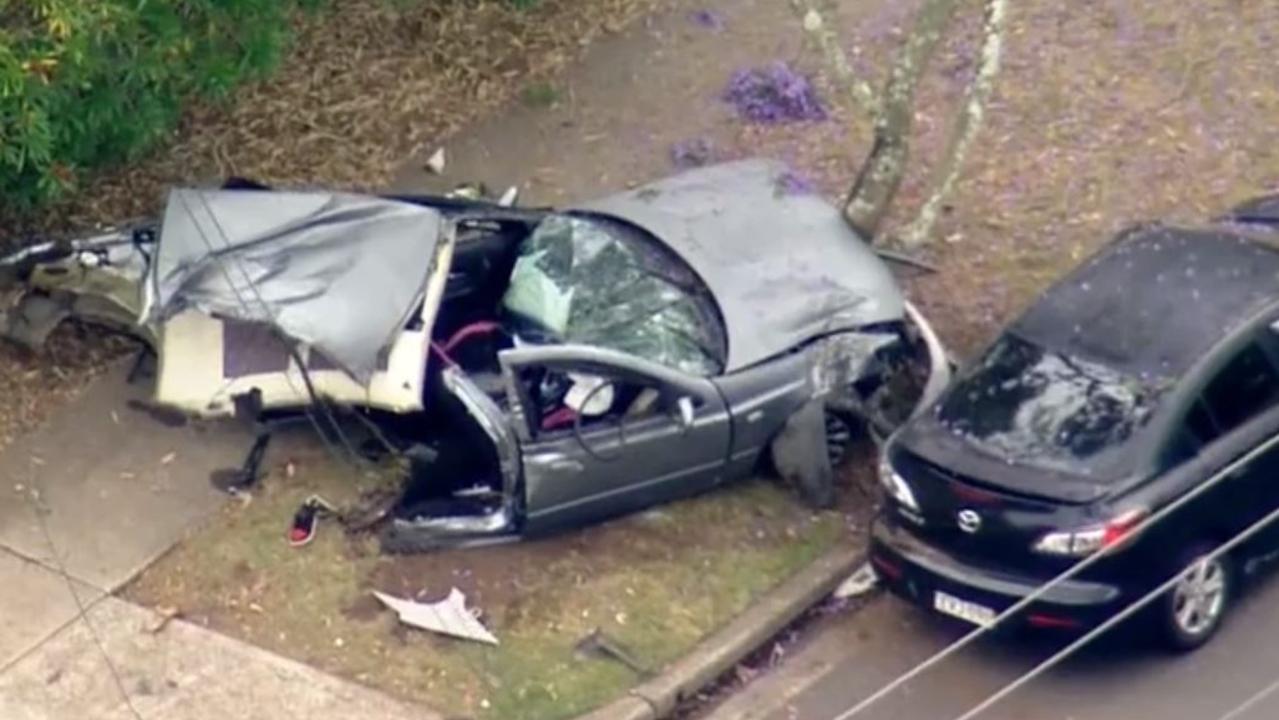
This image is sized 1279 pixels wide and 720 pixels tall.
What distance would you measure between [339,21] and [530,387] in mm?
6103

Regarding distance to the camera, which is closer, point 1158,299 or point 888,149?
point 1158,299

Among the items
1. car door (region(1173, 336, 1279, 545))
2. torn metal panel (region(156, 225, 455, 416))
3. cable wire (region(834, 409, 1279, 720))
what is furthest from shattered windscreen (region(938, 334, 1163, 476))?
torn metal panel (region(156, 225, 455, 416))

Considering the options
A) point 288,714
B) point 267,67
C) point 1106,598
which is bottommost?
point 288,714

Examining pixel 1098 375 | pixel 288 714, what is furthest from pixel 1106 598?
pixel 288 714

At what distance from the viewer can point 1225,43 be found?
1780 cm

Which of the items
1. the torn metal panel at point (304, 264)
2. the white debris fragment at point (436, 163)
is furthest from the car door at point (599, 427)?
the white debris fragment at point (436, 163)

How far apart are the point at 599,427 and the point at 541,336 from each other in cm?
80

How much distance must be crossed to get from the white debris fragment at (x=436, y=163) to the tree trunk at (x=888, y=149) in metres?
3.42

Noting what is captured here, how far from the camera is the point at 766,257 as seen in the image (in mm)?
13203

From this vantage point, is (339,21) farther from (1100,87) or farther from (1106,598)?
(1106,598)

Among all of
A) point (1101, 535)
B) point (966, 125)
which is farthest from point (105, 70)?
point (1101, 535)

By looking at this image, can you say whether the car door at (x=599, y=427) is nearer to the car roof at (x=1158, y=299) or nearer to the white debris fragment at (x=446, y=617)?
the white debris fragment at (x=446, y=617)

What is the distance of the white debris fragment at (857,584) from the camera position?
12.6m

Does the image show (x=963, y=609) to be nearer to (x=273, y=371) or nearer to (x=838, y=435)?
(x=838, y=435)
